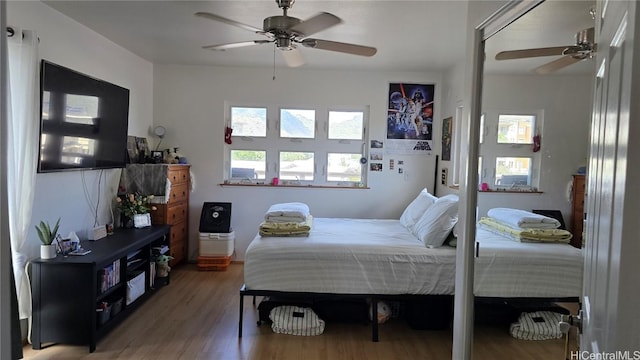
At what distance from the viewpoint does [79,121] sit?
326 centimetres

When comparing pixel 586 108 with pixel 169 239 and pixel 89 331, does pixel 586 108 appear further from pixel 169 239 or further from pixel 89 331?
pixel 169 239

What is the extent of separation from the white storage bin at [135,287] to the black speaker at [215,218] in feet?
3.96

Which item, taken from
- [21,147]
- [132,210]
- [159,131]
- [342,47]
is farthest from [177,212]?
[342,47]

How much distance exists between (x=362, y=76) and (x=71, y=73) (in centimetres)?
320

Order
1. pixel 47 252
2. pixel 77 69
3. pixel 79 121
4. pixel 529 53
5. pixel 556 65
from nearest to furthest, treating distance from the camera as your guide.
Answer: pixel 556 65, pixel 529 53, pixel 47 252, pixel 79 121, pixel 77 69

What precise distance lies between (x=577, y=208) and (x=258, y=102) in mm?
4217

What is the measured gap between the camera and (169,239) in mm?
4328

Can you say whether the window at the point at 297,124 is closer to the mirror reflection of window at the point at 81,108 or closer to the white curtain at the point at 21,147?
the mirror reflection of window at the point at 81,108

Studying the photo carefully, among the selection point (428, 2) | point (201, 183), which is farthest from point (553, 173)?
point (201, 183)

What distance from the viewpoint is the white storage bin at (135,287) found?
10.9 ft

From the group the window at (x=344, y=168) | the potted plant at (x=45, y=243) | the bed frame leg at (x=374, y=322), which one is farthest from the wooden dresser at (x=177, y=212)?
the bed frame leg at (x=374, y=322)

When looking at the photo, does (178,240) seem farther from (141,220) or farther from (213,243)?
(141,220)

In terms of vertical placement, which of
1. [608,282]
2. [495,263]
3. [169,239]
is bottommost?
[169,239]

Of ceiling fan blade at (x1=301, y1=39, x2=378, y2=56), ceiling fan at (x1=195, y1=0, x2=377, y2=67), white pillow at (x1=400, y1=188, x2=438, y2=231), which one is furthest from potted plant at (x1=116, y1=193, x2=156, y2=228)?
white pillow at (x1=400, y1=188, x2=438, y2=231)
